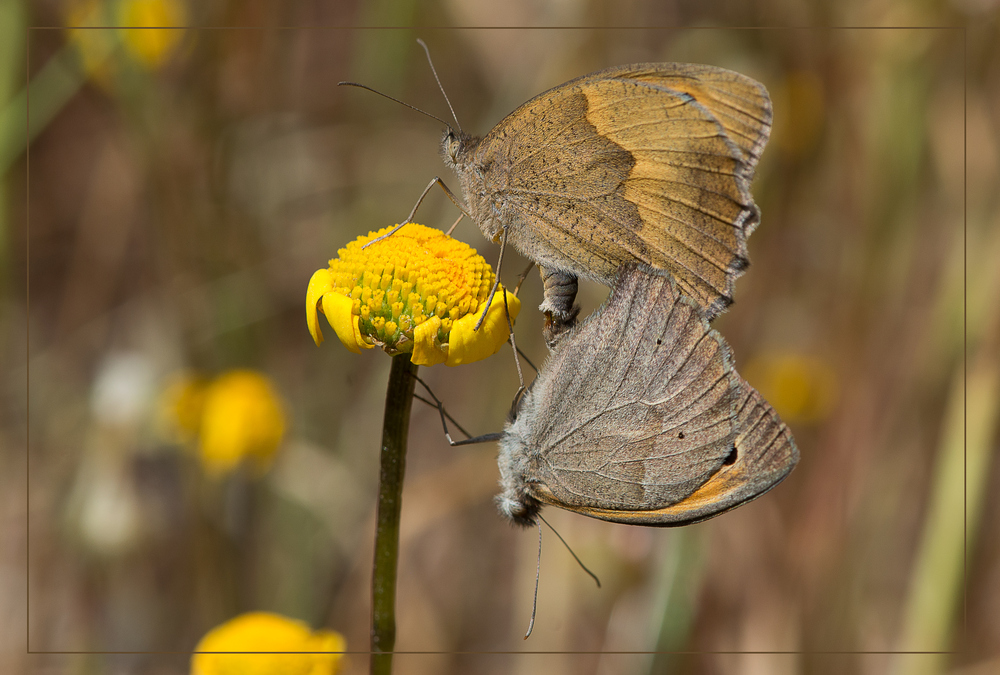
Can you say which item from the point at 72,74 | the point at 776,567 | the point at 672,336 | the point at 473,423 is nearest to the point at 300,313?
the point at 473,423

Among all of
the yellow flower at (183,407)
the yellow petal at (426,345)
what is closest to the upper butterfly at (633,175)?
the yellow petal at (426,345)

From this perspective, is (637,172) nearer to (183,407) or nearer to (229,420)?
(229,420)

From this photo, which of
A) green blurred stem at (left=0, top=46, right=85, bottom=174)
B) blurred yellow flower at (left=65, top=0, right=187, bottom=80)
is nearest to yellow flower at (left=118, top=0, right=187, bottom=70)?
blurred yellow flower at (left=65, top=0, right=187, bottom=80)

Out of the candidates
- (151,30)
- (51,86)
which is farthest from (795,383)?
(51,86)

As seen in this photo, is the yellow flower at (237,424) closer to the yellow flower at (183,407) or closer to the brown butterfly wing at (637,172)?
the yellow flower at (183,407)

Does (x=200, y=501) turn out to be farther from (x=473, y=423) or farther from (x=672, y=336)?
(x=672, y=336)
